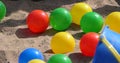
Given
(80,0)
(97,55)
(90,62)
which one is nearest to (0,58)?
(90,62)

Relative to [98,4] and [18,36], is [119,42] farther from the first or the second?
[98,4]

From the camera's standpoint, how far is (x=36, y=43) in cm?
335

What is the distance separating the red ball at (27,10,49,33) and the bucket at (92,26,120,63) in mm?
1252

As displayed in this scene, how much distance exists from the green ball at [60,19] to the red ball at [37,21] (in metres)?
0.08

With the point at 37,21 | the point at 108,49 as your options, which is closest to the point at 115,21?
the point at 37,21

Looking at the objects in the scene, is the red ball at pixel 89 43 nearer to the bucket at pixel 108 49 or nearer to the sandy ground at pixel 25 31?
the sandy ground at pixel 25 31

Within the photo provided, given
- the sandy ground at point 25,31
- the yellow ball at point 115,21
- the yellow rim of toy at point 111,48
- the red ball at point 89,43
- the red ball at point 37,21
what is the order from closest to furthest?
the yellow rim of toy at point 111,48, the red ball at point 89,43, the sandy ground at point 25,31, the yellow ball at point 115,21, the red ball at point 37,21

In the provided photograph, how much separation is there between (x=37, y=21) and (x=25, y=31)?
25cm

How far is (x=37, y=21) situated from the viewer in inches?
137

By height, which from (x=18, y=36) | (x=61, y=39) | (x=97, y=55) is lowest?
(x=18, y=36)

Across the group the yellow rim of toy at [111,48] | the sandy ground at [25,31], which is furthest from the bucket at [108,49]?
the sandy ground at [25,31]

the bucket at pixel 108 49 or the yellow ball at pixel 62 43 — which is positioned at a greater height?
the bucket at pixel 108 49

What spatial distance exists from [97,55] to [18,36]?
54.4 inches

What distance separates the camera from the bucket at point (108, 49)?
2219 millimetres
